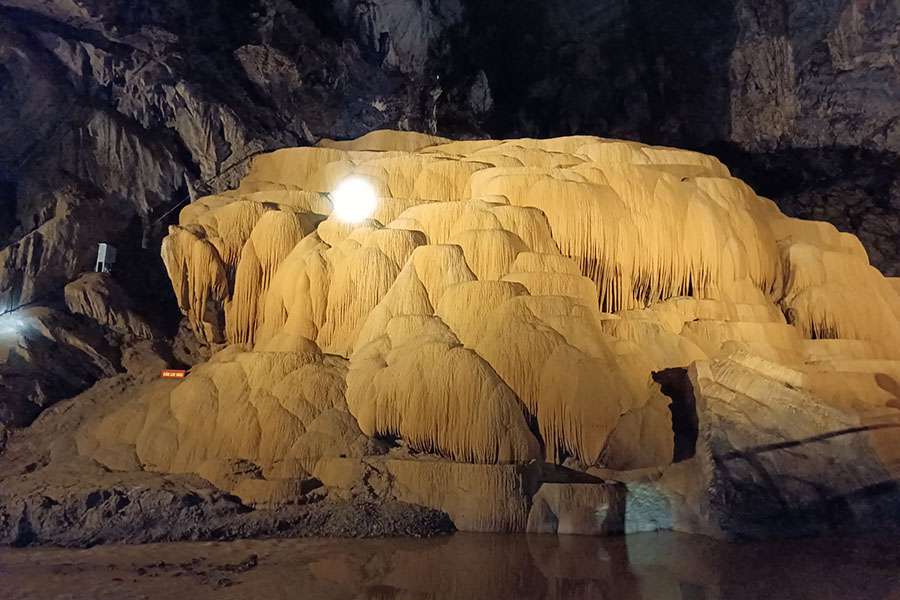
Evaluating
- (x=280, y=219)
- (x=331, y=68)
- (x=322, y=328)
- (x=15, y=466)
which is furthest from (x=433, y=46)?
(x=15, y=466)

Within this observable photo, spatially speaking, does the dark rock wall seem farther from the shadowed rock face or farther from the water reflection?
the water reflection

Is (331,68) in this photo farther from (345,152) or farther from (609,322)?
(609,322)

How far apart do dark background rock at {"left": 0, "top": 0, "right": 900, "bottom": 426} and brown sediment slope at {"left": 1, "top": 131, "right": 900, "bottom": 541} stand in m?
3.50

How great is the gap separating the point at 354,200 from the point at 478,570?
8562 millimetres

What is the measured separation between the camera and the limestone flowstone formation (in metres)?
9.83

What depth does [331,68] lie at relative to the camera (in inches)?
864

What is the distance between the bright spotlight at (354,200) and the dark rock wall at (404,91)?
4799 millimetres

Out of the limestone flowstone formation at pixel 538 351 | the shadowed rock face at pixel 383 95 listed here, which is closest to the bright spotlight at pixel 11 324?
the shadowed rock face at pixel 383 95

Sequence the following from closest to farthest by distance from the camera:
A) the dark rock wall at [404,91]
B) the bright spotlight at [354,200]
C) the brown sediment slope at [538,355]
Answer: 1. the brown sediment slope at [538,355]
2. the bright spotlight at [354,200]
3. the dark rock wall at [404,91]

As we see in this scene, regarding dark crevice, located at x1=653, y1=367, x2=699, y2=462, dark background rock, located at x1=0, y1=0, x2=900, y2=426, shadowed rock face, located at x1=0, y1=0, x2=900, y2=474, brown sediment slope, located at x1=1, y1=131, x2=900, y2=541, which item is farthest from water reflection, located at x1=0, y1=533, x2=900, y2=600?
dark background rock, located at x1=0, y1=0, x2=900, y2=426

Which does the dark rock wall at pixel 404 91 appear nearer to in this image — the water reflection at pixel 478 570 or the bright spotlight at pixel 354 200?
the bright spotlight at pixel 354 200

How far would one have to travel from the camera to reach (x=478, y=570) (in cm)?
780

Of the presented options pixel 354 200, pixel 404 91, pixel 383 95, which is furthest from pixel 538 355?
pixel 404 91

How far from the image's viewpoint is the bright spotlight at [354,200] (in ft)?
46.1
